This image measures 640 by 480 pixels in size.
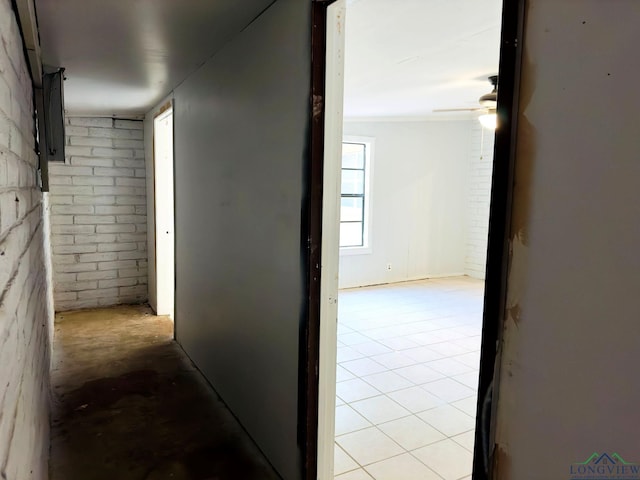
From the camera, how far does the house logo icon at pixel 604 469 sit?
0.77m

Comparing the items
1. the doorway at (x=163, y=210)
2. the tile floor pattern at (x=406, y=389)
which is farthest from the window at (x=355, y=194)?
the doorway at (x=163, y=210)

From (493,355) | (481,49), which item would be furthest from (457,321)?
(493,355)

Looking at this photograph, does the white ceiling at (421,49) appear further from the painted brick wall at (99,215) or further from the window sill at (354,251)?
the painted brick wall at (99,215)

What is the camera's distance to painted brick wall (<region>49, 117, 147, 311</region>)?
16.3 ft

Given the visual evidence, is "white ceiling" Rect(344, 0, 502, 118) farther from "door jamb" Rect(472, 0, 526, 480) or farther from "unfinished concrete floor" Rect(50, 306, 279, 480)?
"unfinished concrete floor" Rect(50, 306, 279, 480)

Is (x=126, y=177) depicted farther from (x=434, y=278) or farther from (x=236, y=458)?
(x=434, y=278)

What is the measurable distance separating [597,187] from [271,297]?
1.58 metres

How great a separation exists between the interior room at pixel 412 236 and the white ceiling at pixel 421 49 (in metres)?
0.01

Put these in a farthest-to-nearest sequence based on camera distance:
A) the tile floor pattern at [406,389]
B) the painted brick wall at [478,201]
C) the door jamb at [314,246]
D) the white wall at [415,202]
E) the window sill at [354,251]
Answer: the painted brick wall at [478,201] < the white wall at [415,202] < the window sill at [354,251] < the tile floor pattern at [406,389] < the door jamb at [314,246]

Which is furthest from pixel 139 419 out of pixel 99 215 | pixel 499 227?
pixel 99 215

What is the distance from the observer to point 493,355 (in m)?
1.00

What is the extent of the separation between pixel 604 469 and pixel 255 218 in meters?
1.79

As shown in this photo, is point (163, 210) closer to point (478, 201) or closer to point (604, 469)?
point (604, 469)

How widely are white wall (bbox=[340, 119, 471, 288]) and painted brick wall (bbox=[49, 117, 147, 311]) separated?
272 centimetres
